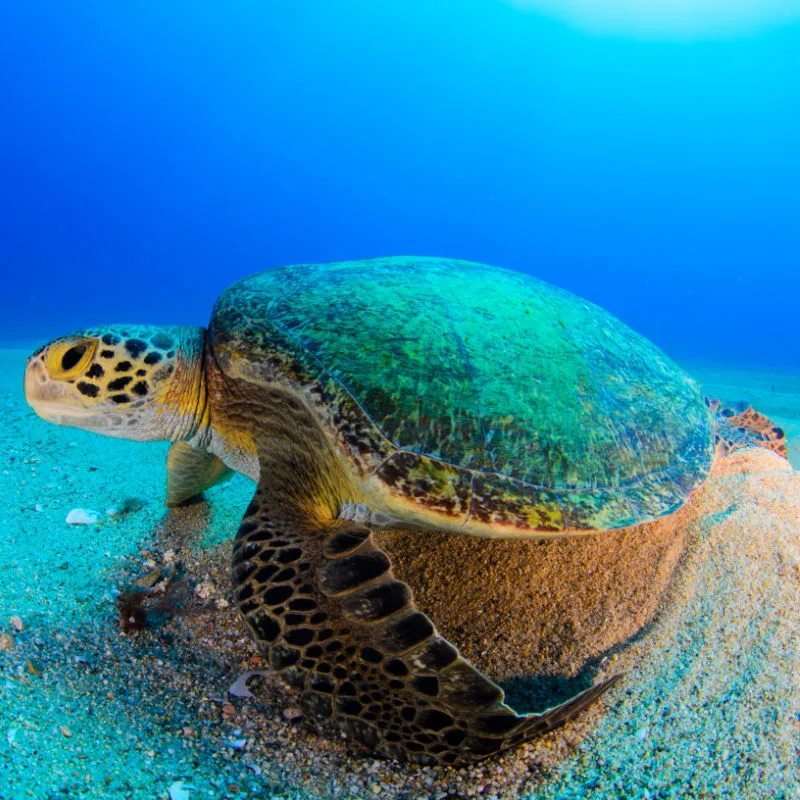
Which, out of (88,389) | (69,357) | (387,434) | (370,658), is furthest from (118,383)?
(370,658)

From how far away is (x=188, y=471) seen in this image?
2947 mm

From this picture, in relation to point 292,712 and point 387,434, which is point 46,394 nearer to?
point 387,434

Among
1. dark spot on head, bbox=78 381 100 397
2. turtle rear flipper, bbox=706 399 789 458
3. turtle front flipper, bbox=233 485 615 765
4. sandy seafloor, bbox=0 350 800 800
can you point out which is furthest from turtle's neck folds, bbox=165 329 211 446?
turtle rear flipper, bbox=706 399 789 458

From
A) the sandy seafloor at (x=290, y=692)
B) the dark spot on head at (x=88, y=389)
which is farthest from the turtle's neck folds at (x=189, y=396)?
the sandy seafloor at (x=290, y=692)

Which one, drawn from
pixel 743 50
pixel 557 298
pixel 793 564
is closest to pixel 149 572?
pixel 557 298

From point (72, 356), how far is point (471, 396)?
6.14 feet

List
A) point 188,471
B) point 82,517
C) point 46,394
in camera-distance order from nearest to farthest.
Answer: point 46,394
point 82,517
point 188,471

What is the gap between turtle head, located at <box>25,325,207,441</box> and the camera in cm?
233

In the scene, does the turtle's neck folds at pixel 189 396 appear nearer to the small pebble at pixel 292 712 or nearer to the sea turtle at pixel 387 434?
the sea turtle at pixel 387 434

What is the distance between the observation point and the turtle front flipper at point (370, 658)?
1.49 metres

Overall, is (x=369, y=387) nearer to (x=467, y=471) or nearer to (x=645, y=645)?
(x=467, y=471)

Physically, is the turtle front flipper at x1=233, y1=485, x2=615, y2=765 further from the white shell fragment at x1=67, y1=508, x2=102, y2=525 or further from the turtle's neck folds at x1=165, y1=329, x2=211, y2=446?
the white shell fragment at x1=67, y1=508, x2=102, y2=525

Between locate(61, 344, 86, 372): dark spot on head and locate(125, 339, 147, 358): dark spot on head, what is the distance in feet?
0.61

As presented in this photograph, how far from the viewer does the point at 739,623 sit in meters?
2.01
